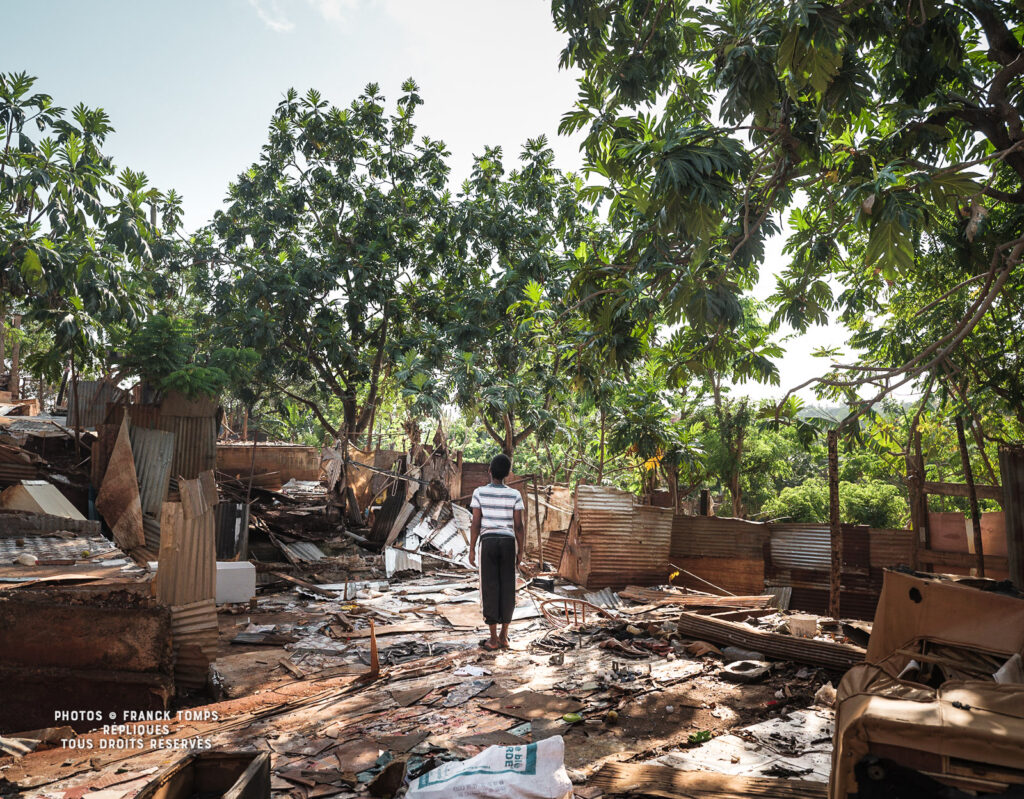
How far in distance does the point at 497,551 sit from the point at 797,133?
13.7 ft

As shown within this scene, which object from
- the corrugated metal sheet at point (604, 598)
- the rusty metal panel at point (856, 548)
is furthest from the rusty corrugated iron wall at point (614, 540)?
the rusty metal panel at point (856, 548)

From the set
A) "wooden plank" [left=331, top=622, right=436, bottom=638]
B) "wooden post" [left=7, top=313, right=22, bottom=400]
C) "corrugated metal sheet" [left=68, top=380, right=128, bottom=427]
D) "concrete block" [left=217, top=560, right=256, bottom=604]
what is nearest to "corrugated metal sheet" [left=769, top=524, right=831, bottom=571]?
"wooden plank" [left=331, top=622, right=436, bottom=638]

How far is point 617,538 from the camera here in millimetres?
9312

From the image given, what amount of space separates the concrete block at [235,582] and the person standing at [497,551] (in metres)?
3.55

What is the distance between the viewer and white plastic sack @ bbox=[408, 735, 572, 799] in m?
2.49

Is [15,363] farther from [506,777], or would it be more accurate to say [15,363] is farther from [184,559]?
[506,777]

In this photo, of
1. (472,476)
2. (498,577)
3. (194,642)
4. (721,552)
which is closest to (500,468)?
(498,577)

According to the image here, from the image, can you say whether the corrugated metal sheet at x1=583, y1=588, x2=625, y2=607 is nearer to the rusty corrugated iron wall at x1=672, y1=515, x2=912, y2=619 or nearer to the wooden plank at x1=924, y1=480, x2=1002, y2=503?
the rusty corrugated iron wall at x1=672, y1=515, x2=912, y2=619

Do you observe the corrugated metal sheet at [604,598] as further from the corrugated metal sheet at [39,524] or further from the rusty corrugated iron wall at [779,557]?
the corrugated metal sheet at [39,524]

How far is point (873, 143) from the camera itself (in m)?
5.46

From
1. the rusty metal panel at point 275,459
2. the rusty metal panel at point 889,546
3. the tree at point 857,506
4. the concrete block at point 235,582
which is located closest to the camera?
the concrete block at point 235,582

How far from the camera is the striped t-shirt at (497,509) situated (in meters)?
5.89

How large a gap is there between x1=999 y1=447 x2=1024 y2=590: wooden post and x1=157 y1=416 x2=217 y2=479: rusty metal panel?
34.2 feet

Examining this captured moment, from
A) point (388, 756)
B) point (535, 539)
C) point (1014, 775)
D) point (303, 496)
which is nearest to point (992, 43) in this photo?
point (1014, 775)
